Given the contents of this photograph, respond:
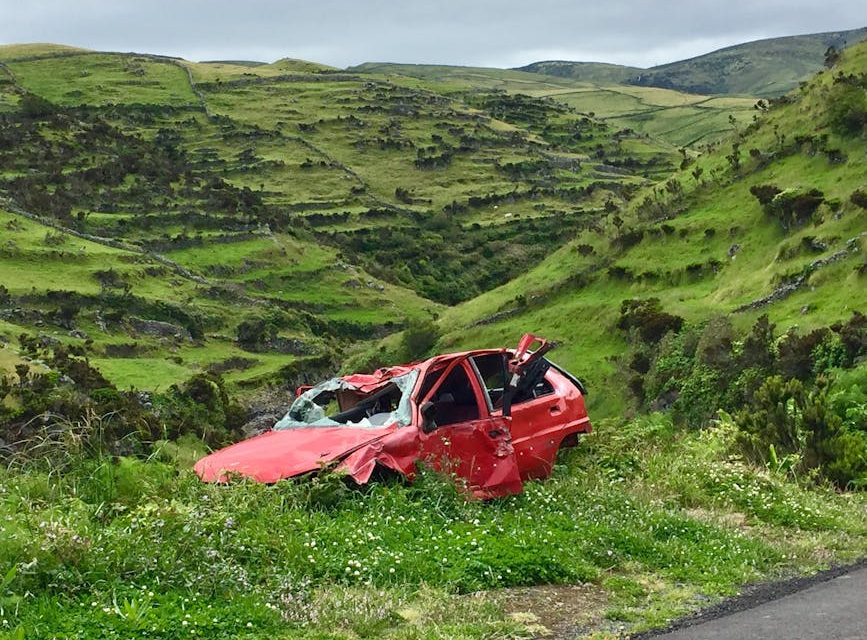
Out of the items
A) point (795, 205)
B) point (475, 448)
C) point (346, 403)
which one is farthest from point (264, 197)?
point (475, 448)

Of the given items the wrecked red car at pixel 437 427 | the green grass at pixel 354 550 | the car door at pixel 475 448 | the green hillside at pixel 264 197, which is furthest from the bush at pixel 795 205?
the car door at pixel 475 448

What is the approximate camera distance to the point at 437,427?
921 cm

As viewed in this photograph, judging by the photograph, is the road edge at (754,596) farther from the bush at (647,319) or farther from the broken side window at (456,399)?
the bush at (647,319)

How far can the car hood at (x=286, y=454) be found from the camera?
8375mm

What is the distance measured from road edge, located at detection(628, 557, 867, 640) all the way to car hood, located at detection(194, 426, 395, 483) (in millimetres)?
3403

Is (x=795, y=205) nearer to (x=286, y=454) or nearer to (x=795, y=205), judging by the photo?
(x=795, y=205)

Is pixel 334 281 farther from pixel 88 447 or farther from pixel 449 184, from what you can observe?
pixel 88 447

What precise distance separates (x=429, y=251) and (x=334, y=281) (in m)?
20.8

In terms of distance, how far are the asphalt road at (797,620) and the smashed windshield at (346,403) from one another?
404cm

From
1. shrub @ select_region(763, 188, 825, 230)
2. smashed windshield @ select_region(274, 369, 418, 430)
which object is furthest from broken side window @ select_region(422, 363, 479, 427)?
shrub @ select_region(763, 188, 825, 230)

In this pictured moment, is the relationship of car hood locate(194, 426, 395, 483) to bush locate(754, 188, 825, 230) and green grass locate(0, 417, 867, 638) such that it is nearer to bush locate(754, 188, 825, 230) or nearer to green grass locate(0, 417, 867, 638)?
green grass locate(0, 417, 867, 638)

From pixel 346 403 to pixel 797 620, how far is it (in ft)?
19.5

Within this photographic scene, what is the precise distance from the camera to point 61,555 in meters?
6.02

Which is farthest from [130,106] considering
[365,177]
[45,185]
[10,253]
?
[10,253]
